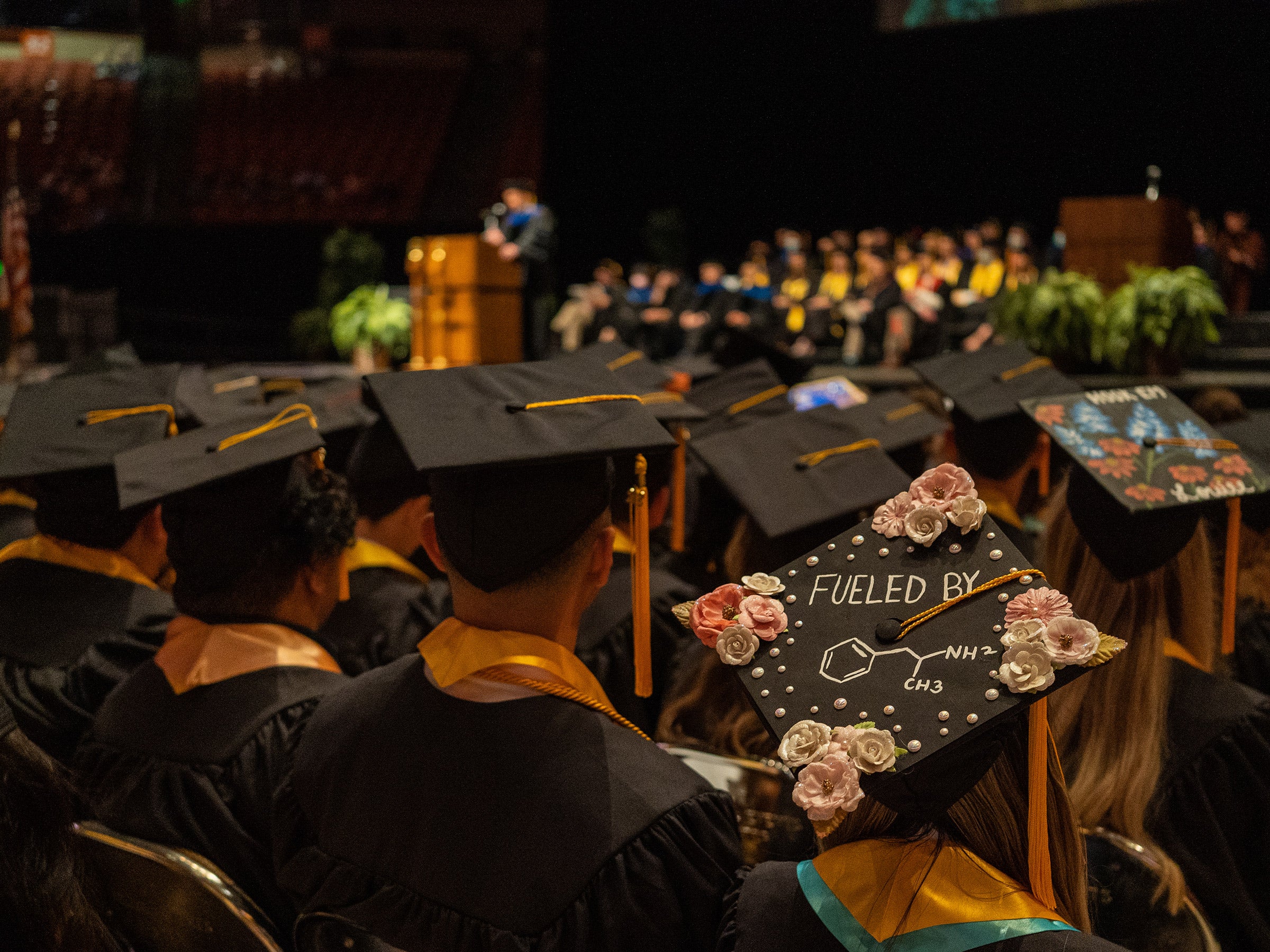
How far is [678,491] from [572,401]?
108cm

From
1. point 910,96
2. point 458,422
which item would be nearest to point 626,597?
point 458,422

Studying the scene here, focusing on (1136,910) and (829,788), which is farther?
(1136,910)

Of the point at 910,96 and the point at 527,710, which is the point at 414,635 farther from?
the point at 910,96

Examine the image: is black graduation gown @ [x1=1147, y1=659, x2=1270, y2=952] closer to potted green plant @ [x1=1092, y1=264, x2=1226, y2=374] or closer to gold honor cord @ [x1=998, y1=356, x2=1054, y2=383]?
gold honor cord @ [x1=998, y1=356, x2=1054, y2=383]

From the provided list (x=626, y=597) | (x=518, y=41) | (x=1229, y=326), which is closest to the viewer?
(x=626, y=597)

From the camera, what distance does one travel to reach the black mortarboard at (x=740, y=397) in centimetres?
339

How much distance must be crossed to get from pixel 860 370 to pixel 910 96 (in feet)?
21.8

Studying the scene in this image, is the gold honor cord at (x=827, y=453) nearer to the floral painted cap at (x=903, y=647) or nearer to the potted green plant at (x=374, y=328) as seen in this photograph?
the floral painted cap at (x=903, y=647)

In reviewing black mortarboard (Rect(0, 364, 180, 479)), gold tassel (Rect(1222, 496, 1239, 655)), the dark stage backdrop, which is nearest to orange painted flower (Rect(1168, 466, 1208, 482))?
gold tassel (Rect(1222, 496, 1239, 655))

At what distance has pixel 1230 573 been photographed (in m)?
1.96

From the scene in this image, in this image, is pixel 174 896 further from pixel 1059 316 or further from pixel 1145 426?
pixel 1059 316

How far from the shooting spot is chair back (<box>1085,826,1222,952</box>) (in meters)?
1.46

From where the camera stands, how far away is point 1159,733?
166 cm

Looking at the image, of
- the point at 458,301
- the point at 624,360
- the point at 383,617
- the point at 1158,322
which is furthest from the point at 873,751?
the point at 458,301
